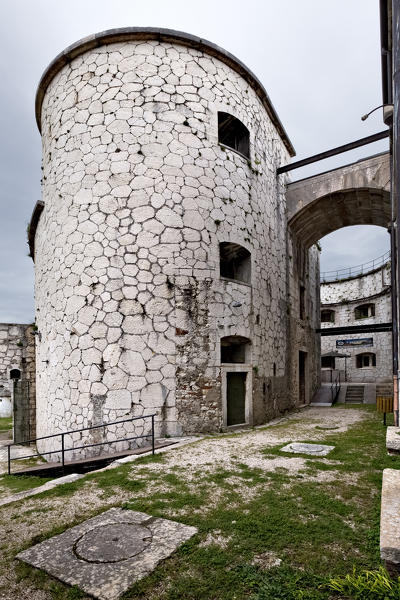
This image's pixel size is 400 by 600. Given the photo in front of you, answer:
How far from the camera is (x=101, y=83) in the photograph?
894cm

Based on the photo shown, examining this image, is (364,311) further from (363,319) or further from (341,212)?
(341,212)

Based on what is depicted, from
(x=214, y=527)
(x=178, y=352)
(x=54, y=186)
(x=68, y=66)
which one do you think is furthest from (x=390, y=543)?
(x=68, y=66)

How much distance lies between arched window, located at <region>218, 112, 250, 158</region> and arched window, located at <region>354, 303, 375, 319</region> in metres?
19.3

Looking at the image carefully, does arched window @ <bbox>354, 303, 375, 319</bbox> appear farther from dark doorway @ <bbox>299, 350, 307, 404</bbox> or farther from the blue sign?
dark doorway @ <bbox>299, 350, 307, 404</bbox>

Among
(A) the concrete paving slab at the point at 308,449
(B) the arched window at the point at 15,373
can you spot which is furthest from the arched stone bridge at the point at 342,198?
(B) the arched window at the point at 15,373

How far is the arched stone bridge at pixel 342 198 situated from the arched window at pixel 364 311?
12912mm


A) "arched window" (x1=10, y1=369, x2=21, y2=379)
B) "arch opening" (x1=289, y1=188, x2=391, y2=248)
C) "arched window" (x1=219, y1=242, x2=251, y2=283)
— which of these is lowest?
"arched window" (x1=10, y1=369, x2=21, y2=379)

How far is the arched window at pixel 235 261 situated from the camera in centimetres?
983

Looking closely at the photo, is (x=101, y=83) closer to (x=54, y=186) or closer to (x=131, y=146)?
(x=131, y=146)

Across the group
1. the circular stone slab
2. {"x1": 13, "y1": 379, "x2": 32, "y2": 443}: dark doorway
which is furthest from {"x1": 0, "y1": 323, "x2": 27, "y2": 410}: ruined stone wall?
the circular stone slab

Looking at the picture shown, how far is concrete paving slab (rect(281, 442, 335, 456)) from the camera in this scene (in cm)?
615

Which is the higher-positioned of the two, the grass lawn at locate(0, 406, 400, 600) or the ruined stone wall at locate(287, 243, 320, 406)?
the ruined stone wall at locate(287, 243, 320, 406)

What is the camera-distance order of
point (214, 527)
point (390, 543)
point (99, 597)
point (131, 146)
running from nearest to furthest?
point (390, 543)
point (99, 597)
point (214, 527)
point (131, 146)

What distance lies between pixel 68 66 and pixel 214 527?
10808 millimetres
